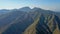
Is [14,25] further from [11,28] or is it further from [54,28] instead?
[54,28]

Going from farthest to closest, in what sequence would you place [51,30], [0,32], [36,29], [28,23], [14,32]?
1. [28,23]
2. [51,30]
3. [36,29]
4. [14,32]
5. [0,32]

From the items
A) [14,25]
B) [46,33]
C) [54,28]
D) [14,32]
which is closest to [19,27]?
[14,25]

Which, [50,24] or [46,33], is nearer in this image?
[46,33]

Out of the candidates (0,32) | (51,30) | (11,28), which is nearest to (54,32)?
(51,30)

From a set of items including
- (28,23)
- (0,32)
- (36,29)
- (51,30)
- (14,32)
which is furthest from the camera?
(28,23)

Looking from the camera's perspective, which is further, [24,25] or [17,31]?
[24,25]

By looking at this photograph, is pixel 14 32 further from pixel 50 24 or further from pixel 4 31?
pixel 50 24

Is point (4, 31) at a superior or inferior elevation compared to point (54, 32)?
superior

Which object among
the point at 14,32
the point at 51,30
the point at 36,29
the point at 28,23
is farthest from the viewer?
the point at 28,23

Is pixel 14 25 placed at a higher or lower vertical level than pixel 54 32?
higher
